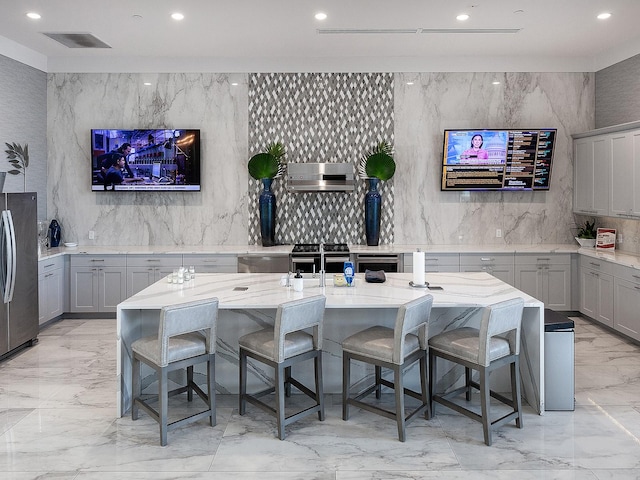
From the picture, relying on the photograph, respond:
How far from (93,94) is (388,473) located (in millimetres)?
6021

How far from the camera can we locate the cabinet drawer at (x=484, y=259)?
22.4ft

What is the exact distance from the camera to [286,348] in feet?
12.0

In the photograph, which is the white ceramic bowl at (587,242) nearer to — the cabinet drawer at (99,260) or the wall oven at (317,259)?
the wall oven at (317,259)

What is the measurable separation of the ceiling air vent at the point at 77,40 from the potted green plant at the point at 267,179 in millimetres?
2094

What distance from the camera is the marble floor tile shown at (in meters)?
3.16

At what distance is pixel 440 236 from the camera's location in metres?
7.43

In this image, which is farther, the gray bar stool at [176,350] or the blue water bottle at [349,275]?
the blue water bottle at [349,275]

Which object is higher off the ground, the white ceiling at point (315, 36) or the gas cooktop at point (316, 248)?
the white ceiling at point (315, 36)

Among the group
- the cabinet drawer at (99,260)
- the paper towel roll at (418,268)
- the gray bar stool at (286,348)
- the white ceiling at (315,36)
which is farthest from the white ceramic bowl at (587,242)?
the cabinet drawer at (99,260)

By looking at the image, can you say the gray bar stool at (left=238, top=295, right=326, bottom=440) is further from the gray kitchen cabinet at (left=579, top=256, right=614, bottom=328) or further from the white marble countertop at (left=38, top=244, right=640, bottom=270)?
the gray kitchen cabinet at (left=579, top=256, right=614, bottom=328)

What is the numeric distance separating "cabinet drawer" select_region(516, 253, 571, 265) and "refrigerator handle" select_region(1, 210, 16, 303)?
17.2 ft

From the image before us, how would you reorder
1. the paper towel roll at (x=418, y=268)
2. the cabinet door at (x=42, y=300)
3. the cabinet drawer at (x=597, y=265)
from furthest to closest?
the cabinet door at (x=42, y=300) < the cabinet drawer at (x=597, y=265) < the paper towel roll at (x=418, y=268)

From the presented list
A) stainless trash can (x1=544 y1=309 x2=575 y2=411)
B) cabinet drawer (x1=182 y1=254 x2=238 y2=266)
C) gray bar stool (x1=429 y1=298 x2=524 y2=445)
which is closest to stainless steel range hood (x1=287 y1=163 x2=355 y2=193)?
cabinet drawer (x1=182 y1=254 x2=238 y2=266)

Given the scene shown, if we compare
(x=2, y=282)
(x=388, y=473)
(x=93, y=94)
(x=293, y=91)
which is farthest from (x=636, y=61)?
(x=2, y=282)
